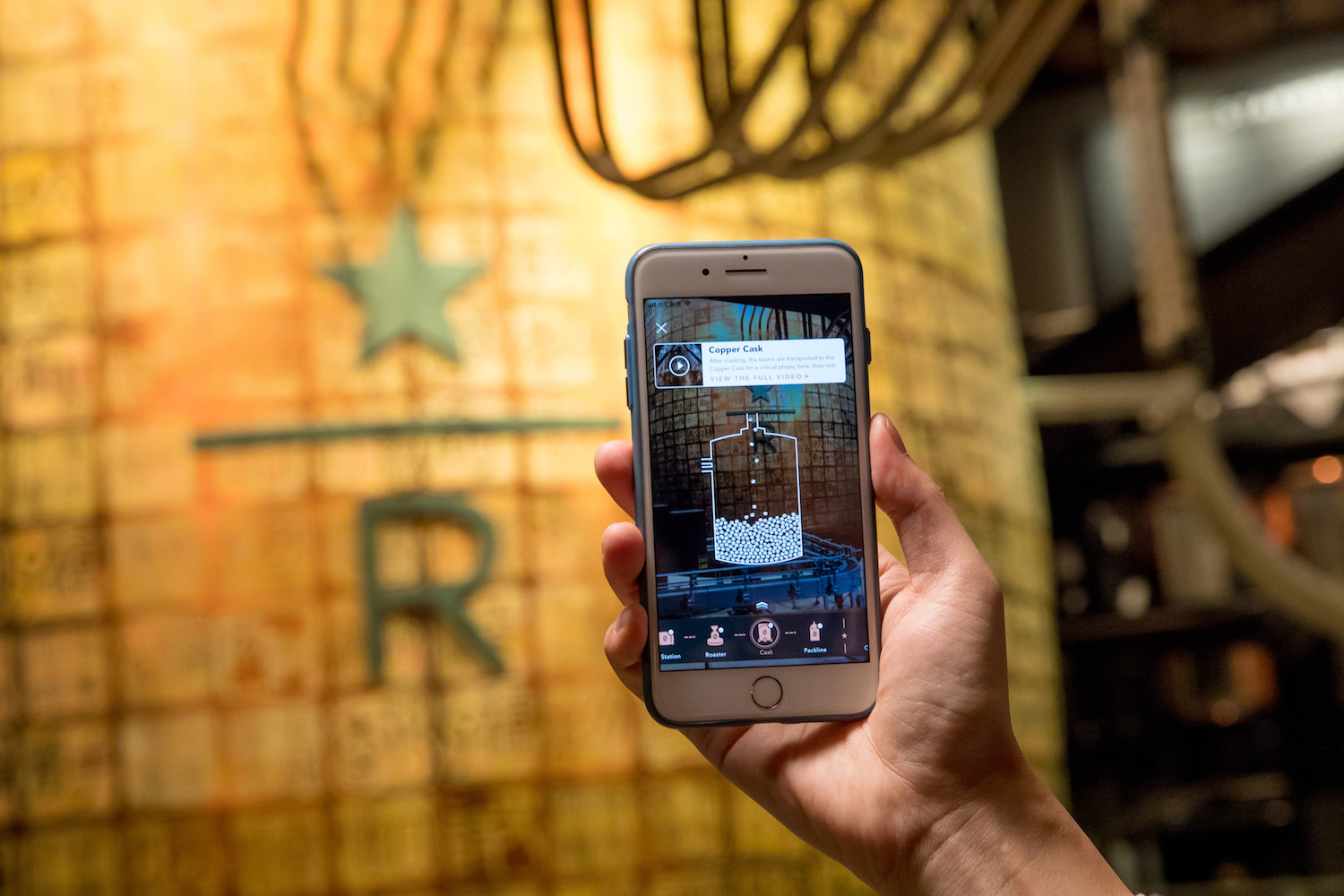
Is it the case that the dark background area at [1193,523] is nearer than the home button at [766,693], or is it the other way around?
the home button at [766,693]

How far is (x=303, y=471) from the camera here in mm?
1271

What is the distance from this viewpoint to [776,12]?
1.51 m

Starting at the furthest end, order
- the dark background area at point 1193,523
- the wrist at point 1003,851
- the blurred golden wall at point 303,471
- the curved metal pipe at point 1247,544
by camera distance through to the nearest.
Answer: the dark background area at point 1193,523 → the curved metal pipe at point 1247,544 → the blurred golden wall at point 303,471 → the wrist at point 1003,851

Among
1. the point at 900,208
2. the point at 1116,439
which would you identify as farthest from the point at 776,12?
the point at 1116,439

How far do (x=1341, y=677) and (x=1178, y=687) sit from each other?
0.42 metres

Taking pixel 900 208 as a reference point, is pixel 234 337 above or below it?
below

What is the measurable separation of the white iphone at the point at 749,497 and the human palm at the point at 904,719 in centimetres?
2

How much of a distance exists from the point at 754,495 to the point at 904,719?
0.15 m

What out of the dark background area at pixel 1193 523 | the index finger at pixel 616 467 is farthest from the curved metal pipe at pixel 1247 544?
the index finger at pixel 616 467

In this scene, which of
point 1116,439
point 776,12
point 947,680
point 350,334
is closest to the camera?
point 947,680

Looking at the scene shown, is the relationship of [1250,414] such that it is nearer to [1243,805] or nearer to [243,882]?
[1243,805]

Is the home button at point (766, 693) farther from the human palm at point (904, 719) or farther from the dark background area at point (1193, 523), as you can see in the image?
the dark background area at point (1193, 523)

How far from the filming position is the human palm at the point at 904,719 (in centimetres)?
55

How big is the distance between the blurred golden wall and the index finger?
0.67m
